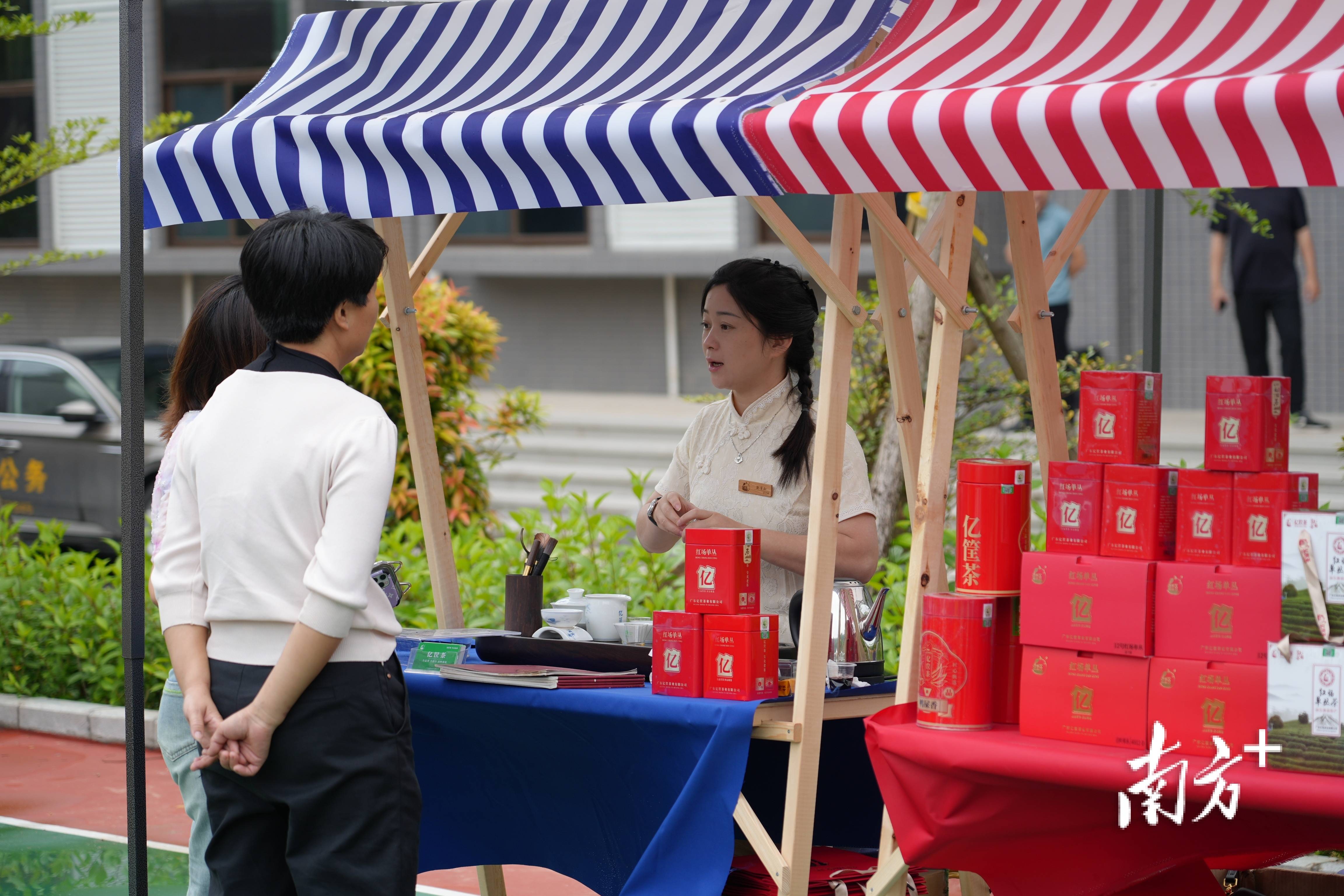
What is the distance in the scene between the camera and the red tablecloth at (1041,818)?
108 inches

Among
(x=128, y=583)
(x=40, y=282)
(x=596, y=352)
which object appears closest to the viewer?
(x=128, y=583)

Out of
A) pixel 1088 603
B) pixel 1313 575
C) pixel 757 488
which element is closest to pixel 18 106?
pixel 757 488

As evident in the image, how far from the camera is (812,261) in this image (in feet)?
9.87

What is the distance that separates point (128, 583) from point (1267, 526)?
2568 millimetres

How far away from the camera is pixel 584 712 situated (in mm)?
3191

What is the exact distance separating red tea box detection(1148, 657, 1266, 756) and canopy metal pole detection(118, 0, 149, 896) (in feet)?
7.63

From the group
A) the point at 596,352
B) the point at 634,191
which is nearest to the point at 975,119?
the point at 634,191

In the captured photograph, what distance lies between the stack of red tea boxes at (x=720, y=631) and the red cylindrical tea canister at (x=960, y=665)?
13.5 inches

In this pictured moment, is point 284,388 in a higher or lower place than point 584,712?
higher

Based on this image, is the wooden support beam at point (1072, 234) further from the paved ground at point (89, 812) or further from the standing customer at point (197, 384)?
the paved ground at point (89, 812)

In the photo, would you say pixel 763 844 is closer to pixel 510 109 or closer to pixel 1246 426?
pixel 1246 426

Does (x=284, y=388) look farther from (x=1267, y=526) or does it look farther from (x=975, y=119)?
(x=1267, y=526)

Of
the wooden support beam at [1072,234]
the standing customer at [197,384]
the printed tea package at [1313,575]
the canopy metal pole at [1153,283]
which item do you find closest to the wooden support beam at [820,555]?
the wooden support beam at [1072,234]

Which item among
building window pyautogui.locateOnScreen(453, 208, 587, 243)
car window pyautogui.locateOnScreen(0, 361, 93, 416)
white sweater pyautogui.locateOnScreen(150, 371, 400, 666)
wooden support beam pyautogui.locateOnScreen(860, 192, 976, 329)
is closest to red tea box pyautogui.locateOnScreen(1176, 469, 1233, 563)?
wooden support beam pyautogui.locateOnScreen(860, 192, 976, 329)
